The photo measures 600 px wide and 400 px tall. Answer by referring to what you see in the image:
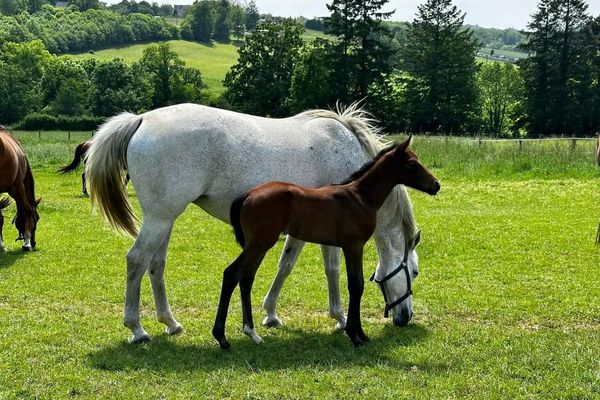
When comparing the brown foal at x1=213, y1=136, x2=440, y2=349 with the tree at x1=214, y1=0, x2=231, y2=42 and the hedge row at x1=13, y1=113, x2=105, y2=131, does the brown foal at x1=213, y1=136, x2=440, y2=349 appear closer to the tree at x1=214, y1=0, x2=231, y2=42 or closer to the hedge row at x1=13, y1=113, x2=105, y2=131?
the hedge row at x1=13, y1=113, x2=105, y2=131

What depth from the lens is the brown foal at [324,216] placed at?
18.0ft

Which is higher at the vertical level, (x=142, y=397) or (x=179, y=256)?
(x=142, y=397)

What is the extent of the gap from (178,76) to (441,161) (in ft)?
196

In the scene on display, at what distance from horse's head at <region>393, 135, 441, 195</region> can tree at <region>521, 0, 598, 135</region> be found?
48.7m

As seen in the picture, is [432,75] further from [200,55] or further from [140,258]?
[200,55]

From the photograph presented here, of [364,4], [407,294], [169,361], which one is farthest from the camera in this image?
[364,4]

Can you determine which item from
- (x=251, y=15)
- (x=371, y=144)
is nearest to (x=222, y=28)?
(x=251, y=15)

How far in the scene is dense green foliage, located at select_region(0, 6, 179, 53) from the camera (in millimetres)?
119250

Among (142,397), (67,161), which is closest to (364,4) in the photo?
(67,161)

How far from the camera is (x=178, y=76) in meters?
77.9

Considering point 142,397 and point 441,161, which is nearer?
point 142,397

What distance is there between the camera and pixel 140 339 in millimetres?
5852

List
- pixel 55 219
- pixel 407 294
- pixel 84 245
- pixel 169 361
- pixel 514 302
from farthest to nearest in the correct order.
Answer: pixel 55 219
pixel 84 245
pixel 514 302
pixel 407 294
pixel 169 361

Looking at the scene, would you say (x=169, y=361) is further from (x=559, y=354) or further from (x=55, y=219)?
(x=55, y=219)
